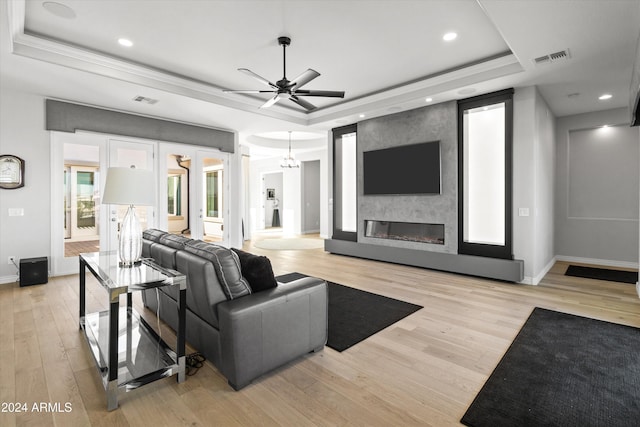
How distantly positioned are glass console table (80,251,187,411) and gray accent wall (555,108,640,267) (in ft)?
23.0

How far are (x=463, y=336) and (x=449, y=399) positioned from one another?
3.30ft

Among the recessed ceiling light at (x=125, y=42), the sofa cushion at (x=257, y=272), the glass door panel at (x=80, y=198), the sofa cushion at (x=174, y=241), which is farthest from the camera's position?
the glass door panel at (x=80, y=198)

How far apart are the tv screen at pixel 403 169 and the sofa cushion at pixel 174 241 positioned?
4170mm

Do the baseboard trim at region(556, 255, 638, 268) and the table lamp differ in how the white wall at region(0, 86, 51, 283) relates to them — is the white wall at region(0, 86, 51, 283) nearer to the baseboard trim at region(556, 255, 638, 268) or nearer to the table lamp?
the table lamp

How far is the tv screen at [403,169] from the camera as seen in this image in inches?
216

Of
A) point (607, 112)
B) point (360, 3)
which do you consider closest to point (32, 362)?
point (360, 3)

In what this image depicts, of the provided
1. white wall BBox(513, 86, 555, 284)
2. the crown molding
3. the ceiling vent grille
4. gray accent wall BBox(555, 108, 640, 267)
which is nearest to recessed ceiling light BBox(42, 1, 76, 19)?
the crown molding

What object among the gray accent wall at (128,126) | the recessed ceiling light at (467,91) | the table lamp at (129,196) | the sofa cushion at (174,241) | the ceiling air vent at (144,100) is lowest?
the sofa cushion at (174,241)

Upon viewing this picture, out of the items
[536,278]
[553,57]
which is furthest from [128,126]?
[536,278]

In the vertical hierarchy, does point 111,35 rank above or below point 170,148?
above

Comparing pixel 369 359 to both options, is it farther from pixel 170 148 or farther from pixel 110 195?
pixel 170 148

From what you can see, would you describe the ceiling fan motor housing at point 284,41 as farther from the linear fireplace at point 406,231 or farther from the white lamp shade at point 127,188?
the linear fireplace at point 406,231

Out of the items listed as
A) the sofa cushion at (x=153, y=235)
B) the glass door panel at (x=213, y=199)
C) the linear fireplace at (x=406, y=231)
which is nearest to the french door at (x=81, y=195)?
the glass door panel at (x=213, y=199)

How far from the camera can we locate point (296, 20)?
3.34m
